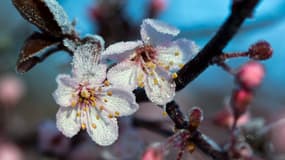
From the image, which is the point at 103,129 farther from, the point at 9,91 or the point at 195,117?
the point at 9,91

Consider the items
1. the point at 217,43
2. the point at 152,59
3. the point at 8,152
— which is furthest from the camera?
A: the point at 8,152

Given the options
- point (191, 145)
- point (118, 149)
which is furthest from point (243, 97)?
point (118, 149)

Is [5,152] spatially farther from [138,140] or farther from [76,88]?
[76,88]

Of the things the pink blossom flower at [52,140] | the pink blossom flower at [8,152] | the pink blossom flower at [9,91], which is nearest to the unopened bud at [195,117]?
the pink blossom flower at [52,140]

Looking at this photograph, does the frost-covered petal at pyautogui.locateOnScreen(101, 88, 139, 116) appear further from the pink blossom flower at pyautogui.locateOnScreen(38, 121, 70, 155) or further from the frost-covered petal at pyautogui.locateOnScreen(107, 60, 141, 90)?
the pink blossom flower at pyautogui.locateOnScreen(38, 121, 70, 155)

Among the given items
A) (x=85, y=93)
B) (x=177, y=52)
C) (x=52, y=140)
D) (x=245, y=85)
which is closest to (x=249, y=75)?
(x=245, y=85)
